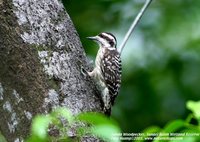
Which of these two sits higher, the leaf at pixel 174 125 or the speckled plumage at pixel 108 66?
the leaf at pixel 174 125

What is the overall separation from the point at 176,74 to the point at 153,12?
94 cm

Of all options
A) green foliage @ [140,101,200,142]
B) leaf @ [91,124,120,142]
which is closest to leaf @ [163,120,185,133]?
green foliage @ [140,101,200,142]

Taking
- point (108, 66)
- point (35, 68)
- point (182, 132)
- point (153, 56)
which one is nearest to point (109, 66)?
point (108, 66)

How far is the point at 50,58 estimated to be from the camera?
14.4ft

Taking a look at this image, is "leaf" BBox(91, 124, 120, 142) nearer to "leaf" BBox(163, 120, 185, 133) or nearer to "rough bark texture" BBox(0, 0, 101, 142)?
"leaf" BBox(163, 120, 185, 133)

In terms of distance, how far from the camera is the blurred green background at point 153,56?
784 cm

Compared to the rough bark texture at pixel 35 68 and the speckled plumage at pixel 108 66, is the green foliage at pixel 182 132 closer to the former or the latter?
the rough bark texture at pixel 35 68

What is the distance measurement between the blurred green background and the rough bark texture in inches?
125

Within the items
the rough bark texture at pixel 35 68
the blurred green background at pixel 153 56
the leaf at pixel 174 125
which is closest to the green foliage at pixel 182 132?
the leaf at pixel 174 125

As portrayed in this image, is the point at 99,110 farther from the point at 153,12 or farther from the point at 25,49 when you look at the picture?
the point at 153,12

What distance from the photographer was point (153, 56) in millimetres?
8055

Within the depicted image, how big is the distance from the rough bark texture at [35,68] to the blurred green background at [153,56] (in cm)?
317

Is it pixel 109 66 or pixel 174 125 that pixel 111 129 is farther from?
pixel 109 66

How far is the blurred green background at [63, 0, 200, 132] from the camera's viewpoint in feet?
25.7
